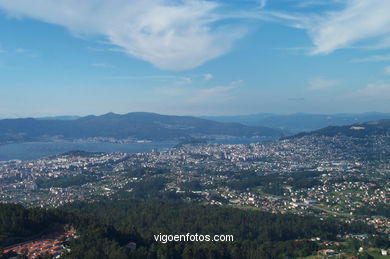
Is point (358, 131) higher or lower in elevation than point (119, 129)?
lower

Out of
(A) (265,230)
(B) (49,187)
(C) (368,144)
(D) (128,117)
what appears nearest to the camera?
(A) (265,230)

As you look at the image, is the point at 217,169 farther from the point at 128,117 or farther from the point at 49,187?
the point at 128,117

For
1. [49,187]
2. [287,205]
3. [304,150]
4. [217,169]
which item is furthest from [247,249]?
[304,150]

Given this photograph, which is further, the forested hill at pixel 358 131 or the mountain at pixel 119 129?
the mountain at pixel 119 129

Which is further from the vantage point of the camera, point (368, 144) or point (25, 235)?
point (368, 144)

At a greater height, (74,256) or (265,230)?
(74,256)

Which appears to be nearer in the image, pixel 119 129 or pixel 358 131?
pixel 358 131

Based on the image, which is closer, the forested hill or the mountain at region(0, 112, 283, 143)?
the forested hill

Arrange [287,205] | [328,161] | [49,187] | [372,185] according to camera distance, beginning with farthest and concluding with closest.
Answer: [328,161]
[49,187]
[372,185]
[287,205]
